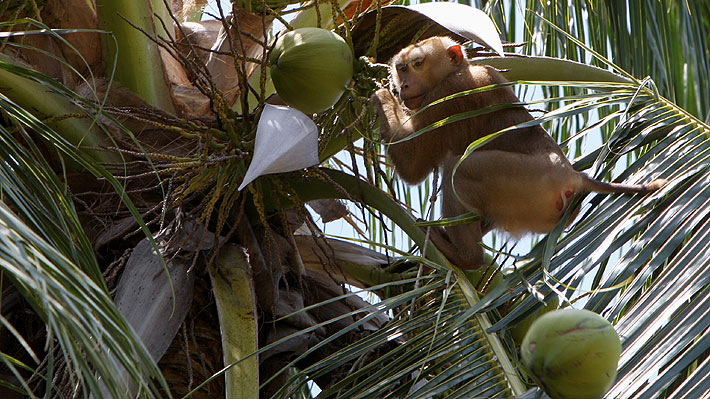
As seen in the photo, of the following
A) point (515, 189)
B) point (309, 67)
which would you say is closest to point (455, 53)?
point (515, 189)

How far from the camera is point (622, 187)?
236 centimetres

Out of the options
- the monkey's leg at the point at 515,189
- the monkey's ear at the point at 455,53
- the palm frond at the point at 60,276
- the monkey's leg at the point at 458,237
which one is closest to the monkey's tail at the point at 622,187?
the monkey's leg at the point at 515,189

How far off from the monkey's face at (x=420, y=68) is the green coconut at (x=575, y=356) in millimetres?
1504

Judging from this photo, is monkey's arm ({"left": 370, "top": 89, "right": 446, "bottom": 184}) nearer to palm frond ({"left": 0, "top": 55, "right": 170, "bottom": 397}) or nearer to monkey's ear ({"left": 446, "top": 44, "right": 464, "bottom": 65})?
monkey's ear ({"left": 446, "top": 44, "right": 464, "bottom": 65})

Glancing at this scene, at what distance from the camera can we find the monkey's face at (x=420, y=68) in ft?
9.74

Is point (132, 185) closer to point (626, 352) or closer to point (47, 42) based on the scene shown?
point (47, 42)

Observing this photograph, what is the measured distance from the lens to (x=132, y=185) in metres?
2.80

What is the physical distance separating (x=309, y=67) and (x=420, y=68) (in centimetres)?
87

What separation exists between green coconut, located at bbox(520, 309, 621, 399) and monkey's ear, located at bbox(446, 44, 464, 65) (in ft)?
6.04

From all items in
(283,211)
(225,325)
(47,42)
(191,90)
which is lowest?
(225,325)

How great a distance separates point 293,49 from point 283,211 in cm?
63

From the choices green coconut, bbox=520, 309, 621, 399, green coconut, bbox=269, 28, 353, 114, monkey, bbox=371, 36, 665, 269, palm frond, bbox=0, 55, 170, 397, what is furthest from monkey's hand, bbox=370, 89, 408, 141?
green coconut, bbox=520, 309, 621, 399

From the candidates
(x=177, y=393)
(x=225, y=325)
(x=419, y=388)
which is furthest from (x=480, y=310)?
(x=177, y=393)

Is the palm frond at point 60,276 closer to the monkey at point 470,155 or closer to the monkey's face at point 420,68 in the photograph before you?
the monkey at point 470,155
